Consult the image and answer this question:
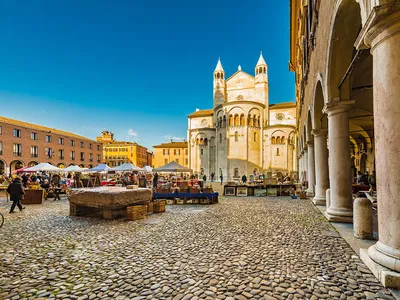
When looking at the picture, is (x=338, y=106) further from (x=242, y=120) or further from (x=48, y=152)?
(x=48, y=152)

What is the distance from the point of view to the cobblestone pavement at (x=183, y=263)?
11.1 feet

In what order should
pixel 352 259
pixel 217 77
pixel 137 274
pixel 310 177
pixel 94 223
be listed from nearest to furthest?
pixel 137 274 < pixel 352 259 < pixel 94 223 < pixel 310 177 < pixel 217 77

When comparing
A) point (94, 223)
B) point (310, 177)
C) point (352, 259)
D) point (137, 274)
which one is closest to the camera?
point (137, 274)

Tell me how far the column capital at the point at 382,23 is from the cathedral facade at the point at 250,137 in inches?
1627

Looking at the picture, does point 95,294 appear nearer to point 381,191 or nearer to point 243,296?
point 243,296

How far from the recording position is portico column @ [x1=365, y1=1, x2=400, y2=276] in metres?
3.25

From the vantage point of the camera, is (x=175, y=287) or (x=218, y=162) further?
(x=218, y=162)

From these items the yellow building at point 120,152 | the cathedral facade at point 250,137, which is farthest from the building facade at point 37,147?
the yellow building at point 120,152

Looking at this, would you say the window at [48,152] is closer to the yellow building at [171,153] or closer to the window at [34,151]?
the window at [34,151]

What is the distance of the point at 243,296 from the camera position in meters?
3.23

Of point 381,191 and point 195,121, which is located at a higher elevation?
point 195,121

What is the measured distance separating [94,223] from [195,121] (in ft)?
157

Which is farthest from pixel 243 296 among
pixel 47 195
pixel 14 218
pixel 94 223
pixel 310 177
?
pixel 47 195

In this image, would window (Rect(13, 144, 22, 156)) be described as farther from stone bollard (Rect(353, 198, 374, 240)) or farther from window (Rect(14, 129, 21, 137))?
stone bollard (Rect(353, 198, 374, 240))
